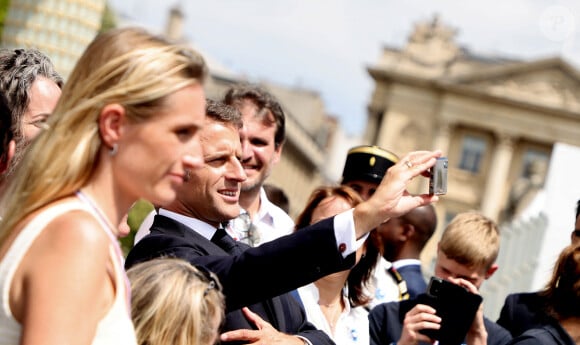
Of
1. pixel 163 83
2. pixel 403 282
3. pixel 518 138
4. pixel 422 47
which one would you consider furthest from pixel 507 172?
pixel 163 83

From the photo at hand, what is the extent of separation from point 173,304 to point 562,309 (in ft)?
7.12

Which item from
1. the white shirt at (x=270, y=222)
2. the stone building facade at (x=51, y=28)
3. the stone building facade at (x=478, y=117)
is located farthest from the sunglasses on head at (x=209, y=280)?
the stone building facade at (x=478, y=117)

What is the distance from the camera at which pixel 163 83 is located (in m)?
2.25

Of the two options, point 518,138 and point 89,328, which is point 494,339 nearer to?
point 89,328

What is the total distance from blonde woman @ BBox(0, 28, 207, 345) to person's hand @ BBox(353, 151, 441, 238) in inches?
25.5

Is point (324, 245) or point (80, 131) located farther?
point (324, 245)

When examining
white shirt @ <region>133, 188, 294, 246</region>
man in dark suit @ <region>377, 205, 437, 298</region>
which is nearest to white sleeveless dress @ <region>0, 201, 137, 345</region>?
white shirt @ <region>133, 188, 294, 246</region>

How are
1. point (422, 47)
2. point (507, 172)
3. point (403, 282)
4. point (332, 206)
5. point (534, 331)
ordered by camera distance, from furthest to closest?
point (422, 47) < point (507, 172) < point (403, 282) < point (332, 206) < point (534, 331)

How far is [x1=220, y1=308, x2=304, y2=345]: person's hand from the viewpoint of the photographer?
3.05m

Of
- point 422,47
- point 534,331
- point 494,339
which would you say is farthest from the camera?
point 422,47

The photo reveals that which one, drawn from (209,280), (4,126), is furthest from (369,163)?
(4,126)

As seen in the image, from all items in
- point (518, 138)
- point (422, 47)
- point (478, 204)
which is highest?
point (422, 47)

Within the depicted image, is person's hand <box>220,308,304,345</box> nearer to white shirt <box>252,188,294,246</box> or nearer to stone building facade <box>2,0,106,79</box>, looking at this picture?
white shirt <box>252,188,294,246</box>

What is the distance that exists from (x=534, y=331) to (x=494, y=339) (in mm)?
875
